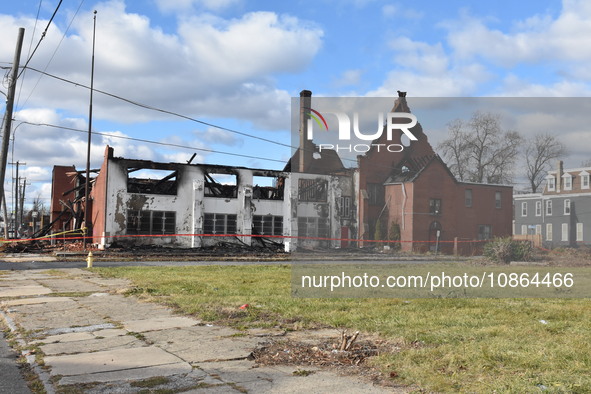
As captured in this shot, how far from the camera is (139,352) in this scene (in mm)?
7043

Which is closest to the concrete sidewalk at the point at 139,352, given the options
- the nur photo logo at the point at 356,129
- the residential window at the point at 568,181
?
the nur photo logo at the point at 356,129

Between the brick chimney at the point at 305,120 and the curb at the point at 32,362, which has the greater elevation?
the brick chimney at the point at 305,120

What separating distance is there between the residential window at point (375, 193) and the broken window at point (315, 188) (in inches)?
47.4

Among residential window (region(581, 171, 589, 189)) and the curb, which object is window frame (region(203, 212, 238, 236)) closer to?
residential window (region(581, 171, 589, 189))

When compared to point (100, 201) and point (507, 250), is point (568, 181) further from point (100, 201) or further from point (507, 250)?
point (100, 201)

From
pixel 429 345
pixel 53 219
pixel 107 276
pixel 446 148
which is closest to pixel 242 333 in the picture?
pixel 429 345

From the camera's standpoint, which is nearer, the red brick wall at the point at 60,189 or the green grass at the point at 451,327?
the green grass at the point at 451,327

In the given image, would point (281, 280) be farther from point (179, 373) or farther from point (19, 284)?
point (179, 373)

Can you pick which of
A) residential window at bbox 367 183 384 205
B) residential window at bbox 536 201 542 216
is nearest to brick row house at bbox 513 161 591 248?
residential window at bbox 536 201 542 216

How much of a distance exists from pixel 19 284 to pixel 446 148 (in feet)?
39.9

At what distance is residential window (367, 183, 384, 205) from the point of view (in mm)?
14769

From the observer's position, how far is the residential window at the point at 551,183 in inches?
527

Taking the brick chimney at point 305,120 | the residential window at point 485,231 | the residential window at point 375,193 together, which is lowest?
the residential window at point 485,231

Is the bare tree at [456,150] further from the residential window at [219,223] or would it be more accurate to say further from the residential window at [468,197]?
the residential window at [219,223]
